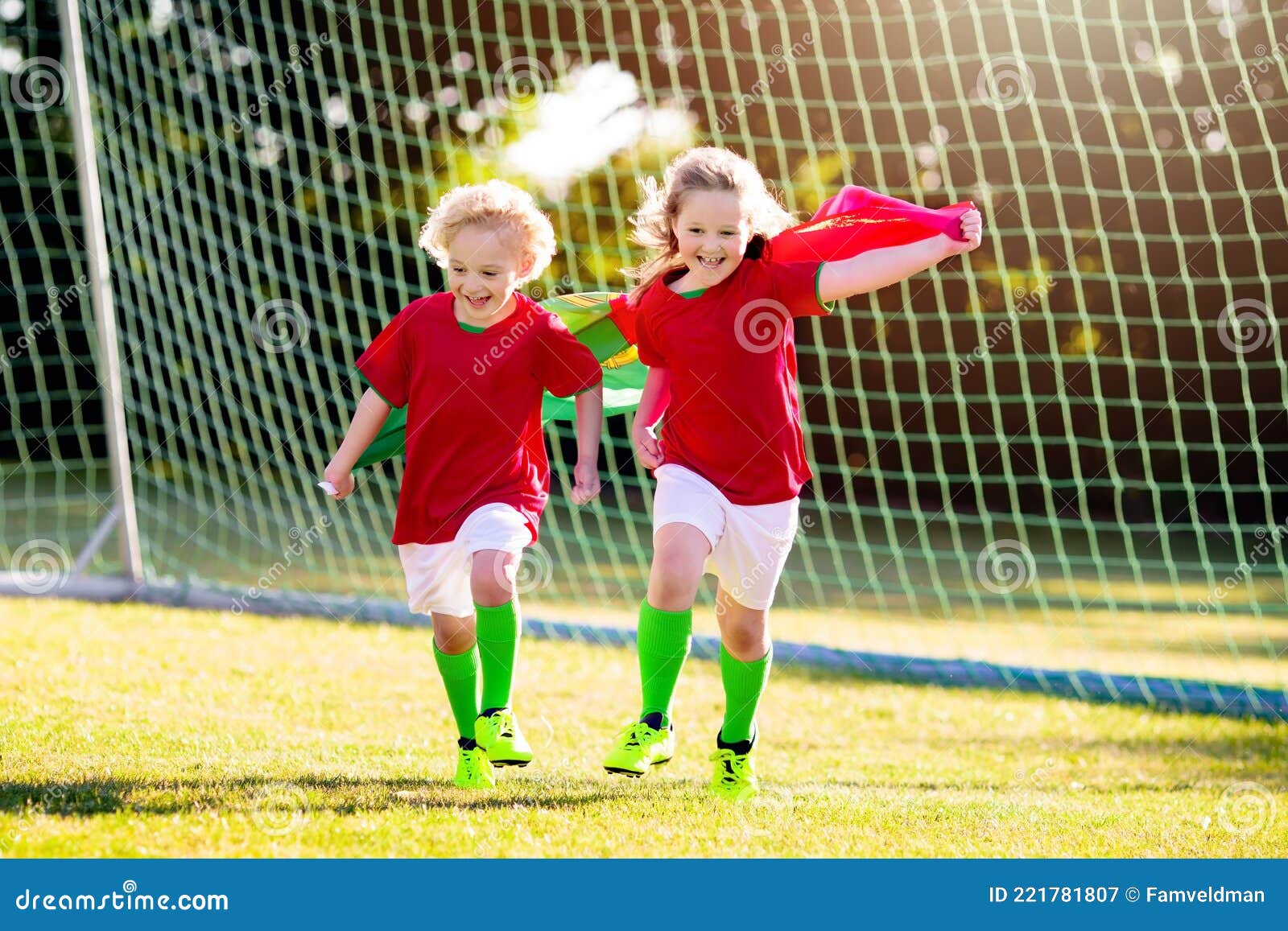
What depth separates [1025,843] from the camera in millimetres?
3066

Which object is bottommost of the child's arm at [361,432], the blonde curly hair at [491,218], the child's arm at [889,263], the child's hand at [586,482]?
the child's hand at [586,482]

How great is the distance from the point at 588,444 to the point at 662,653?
52 cm

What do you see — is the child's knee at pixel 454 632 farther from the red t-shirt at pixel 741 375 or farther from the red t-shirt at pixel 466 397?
the red t-shirt at pixel 741 375

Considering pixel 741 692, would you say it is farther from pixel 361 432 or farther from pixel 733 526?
pixel 361 432

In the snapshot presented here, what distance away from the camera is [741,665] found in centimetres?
328

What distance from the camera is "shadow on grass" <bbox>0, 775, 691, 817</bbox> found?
289 cm

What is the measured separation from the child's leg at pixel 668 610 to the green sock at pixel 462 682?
42 cm

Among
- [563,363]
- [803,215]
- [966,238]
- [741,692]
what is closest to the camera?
[966,238]

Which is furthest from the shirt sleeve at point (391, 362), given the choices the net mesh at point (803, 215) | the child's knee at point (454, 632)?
the net mesh at point (803, 215)

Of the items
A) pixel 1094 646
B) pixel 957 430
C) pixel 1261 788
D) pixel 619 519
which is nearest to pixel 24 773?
pixel 1261 788

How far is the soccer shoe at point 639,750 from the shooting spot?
9.74 ft

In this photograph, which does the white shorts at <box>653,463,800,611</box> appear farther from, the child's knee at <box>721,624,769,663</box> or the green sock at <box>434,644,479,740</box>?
the green sock at <box>434,644,479,740</box>

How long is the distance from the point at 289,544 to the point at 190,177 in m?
3.63

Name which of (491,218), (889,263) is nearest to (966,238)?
(889,263)
